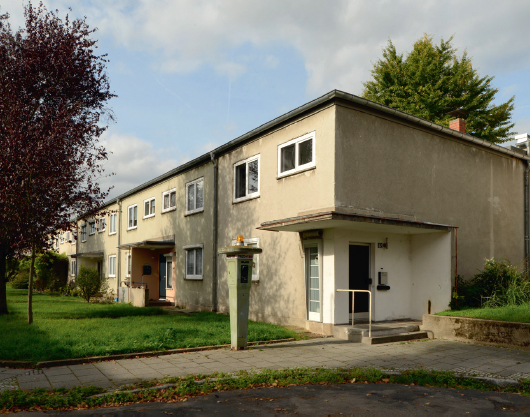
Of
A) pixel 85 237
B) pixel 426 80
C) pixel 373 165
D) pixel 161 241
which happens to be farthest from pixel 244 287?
pixel 85 237

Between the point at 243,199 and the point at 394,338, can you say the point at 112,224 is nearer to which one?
the point at 243,199

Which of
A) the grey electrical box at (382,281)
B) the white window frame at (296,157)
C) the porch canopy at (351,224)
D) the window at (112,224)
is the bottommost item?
the grey electrical box at (382,281)

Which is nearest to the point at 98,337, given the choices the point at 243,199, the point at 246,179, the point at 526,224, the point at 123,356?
the point at 123,356

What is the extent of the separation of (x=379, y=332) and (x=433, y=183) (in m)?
5.39

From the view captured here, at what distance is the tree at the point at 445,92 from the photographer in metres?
27.8

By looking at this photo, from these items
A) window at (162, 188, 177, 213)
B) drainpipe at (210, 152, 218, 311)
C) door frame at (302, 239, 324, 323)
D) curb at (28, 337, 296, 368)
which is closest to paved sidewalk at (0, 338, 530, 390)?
curb at (28, 337, 296, 368)

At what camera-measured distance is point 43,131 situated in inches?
539

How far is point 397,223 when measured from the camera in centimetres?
1166

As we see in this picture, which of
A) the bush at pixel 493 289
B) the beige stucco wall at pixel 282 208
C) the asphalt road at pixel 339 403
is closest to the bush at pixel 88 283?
the beige stucco wall at pixel 282 208

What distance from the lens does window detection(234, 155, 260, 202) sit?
607 inches

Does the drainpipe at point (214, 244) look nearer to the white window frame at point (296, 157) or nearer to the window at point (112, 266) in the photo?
the white window frame at point (296, 157)

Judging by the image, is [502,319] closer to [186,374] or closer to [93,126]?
[186,374]

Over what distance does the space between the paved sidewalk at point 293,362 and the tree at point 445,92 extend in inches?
799

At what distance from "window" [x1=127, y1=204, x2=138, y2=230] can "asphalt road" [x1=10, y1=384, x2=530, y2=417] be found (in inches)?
879
